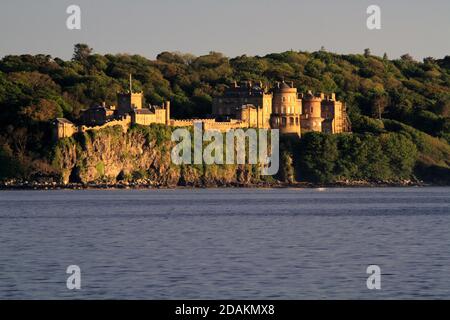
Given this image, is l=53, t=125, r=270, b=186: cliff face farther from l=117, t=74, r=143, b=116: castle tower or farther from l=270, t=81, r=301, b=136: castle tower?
l=270, t=81, r=301, b=136: castle tower

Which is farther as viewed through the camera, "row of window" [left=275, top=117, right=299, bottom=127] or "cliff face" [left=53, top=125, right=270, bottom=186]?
"row of window" [left=275, top=117, right=299, bottom=127]

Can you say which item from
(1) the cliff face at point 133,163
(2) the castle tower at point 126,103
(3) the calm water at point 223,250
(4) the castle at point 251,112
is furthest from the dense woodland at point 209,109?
(3) the calm water at point 223,250

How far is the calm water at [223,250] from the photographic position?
1825 inches

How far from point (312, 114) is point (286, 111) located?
4.58 meters

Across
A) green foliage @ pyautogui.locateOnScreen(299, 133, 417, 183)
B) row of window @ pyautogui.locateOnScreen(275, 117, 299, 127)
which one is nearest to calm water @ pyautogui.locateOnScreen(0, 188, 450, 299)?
green foliage @ pyautogui.locateOnScreen(299, 133, 417, 183)

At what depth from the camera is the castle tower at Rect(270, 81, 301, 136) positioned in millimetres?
166000

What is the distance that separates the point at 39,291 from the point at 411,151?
407 ft

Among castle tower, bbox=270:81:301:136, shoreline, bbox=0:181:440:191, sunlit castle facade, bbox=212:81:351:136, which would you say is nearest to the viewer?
shoreline, bbox=0:181:440:191

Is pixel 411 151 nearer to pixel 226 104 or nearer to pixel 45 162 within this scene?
pixel 226 104

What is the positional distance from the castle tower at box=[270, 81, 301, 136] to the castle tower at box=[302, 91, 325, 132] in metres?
1.09

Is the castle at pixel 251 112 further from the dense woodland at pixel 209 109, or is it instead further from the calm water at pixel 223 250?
the calm water at pixel 223 250

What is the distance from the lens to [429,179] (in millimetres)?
168625

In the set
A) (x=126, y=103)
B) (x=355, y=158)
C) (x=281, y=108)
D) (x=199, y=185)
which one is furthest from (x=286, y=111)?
(x=126, y=103)

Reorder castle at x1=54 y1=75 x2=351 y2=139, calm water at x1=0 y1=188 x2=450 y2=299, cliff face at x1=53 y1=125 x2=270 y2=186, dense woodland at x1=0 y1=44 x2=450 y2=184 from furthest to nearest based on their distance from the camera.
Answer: castle at x1=54 y1=75 x2=351 y2=139
dense woodland at x1=0 y1=44 x2=450 y2=184
cliff face at x1=53 y1=125 x2=270 y2=186
calm water at x1=0 y1=188 x2=450 y2=299
